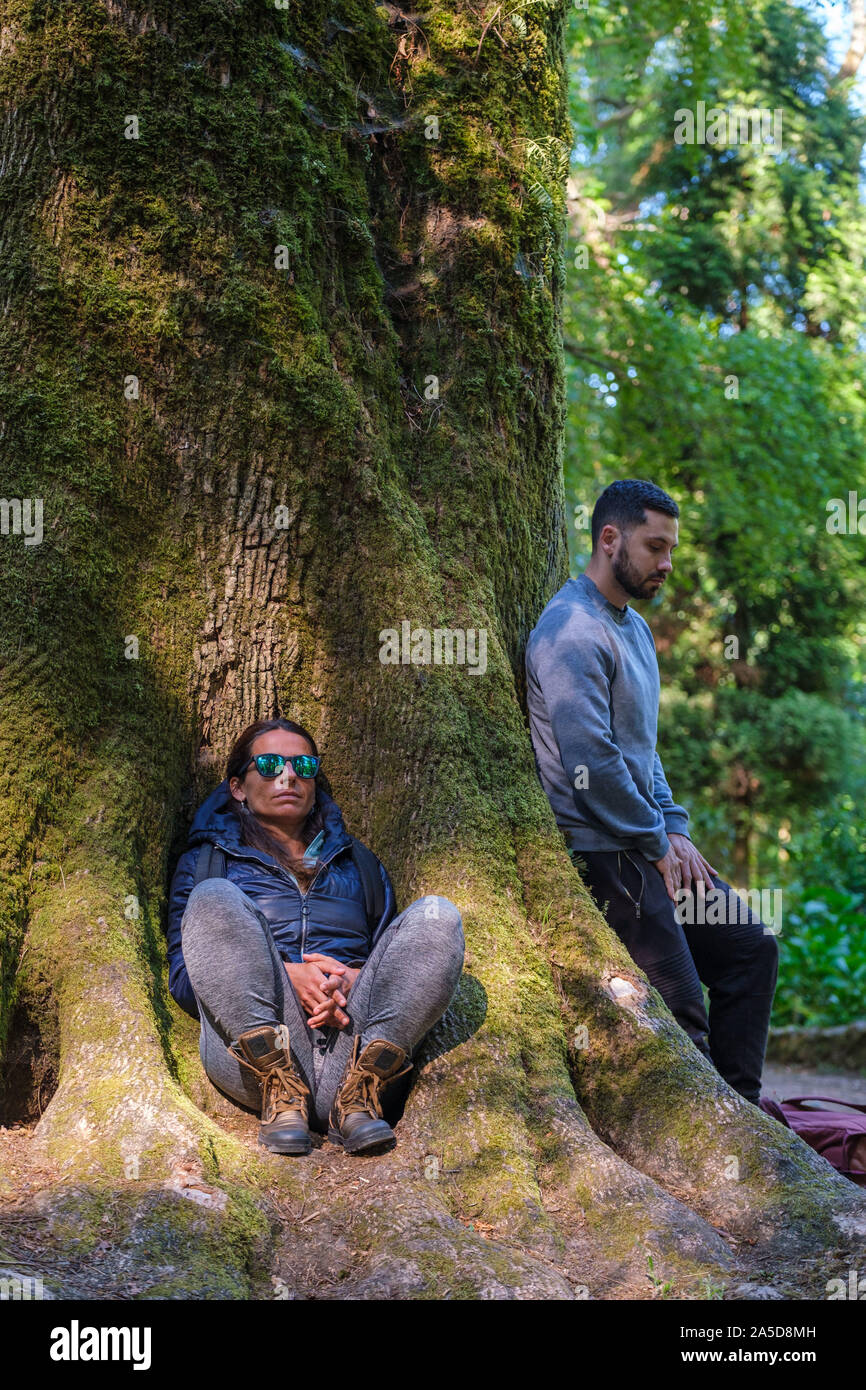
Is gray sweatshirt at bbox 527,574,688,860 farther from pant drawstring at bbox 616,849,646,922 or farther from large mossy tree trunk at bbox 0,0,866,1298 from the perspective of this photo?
large mossy tree trunk at bbox 0,0,866,1298

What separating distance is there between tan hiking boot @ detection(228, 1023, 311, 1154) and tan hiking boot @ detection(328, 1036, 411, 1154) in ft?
0.35

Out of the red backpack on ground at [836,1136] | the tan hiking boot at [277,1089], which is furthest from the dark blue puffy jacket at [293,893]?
the red backpack on ground at [836,1136]

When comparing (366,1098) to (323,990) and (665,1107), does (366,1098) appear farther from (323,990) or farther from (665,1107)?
(665,1107)

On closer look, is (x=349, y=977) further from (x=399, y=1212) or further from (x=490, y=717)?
(x=490, y=717)

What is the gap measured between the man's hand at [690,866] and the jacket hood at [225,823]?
4.69ft

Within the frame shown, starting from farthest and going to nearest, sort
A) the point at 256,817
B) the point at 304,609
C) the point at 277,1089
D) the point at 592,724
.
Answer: the point at 592,724 < the point at 304,609 < the point at 256,817 < the point at 277,1089

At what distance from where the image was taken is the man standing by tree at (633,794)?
468cm

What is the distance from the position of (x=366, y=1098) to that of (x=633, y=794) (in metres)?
1.61

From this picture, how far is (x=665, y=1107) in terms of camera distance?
4.04m

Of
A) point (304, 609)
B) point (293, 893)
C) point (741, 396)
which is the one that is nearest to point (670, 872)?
point (293, 893)

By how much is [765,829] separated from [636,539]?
16.8 metres

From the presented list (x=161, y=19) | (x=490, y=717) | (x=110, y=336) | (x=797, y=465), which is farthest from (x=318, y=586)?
(x=797, y=465)

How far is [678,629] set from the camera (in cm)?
1969

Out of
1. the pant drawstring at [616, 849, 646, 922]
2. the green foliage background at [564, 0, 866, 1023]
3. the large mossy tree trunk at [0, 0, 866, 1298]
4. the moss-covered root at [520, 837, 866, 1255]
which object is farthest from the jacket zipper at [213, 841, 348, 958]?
the green foliage background at [564, 0, 866, 1023]
